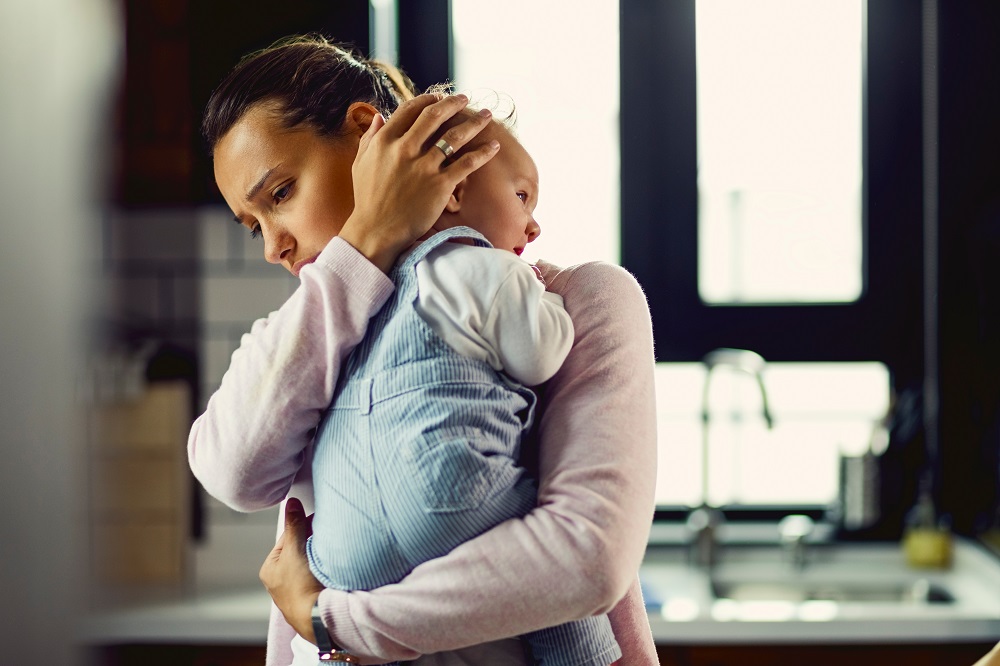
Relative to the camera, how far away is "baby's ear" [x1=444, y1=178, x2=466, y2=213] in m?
0.72

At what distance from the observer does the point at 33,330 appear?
1533 millimetres

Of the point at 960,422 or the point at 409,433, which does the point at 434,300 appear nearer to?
the point at 409,433

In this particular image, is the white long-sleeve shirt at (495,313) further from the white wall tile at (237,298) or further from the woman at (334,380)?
the white wall tile at (237,298)

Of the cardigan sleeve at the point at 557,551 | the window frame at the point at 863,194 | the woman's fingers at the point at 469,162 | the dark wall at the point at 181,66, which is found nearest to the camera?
the cardigan sleeve at the point at 557,551

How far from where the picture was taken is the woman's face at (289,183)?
77 cm

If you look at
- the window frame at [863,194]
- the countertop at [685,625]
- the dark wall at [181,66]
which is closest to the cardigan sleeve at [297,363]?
the countertop at [685,625]

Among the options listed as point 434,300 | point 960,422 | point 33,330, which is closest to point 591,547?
point 434,300

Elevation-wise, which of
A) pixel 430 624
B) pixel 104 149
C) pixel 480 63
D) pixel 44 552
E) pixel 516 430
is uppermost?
pixel 480 63

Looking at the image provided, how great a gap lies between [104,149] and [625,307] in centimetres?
143

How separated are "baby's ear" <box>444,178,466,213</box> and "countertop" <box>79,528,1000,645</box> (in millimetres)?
1136

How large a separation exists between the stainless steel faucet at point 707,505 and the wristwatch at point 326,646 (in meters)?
1.53

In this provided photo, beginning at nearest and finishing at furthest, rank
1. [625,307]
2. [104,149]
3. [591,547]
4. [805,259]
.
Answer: [591,547], [625,307], [104,149], [805,259]

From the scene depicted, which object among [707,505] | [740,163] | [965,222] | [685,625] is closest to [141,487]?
[685,625]

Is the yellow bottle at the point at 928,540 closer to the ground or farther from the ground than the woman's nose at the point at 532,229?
closer to the ground
